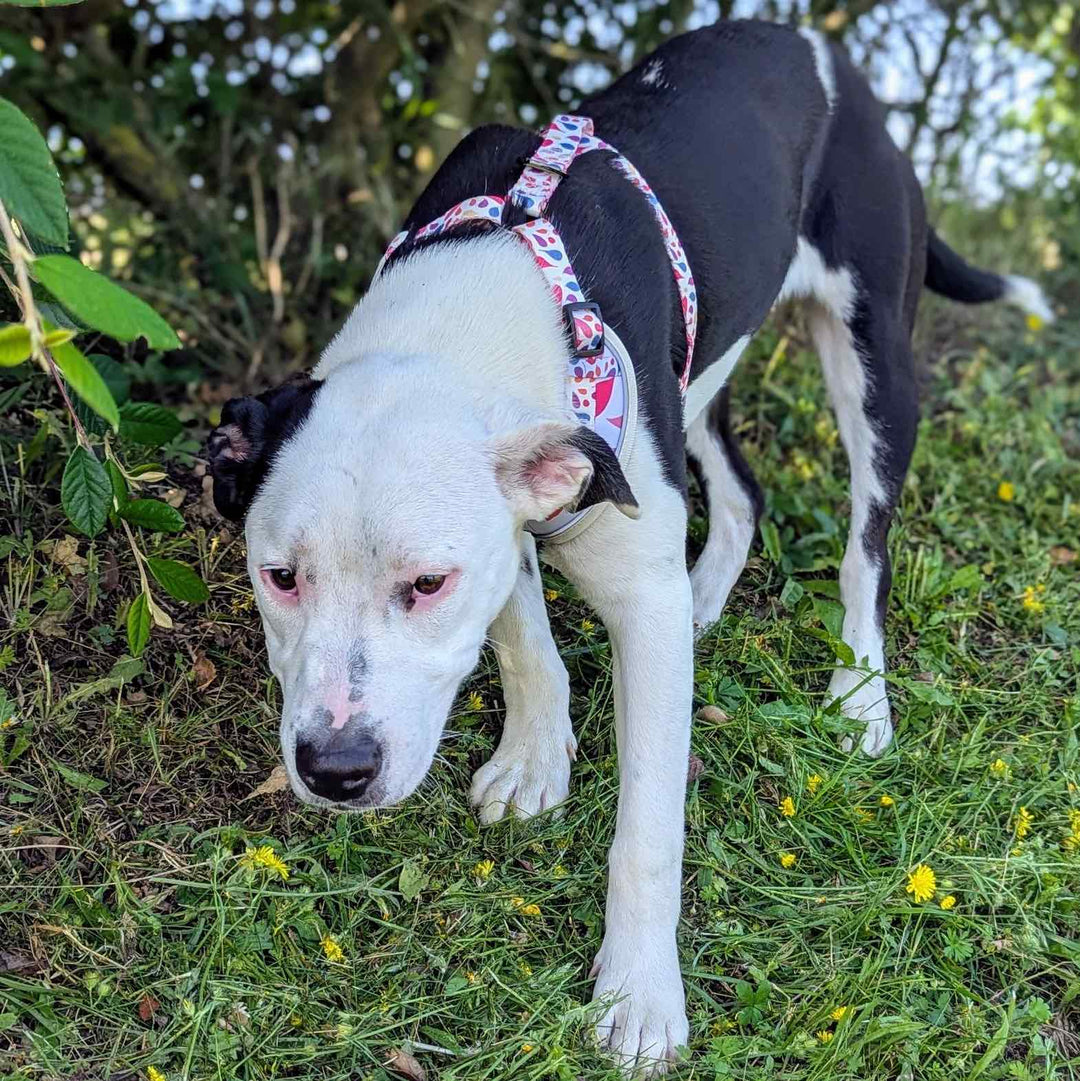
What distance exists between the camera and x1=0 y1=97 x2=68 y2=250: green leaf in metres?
1.86

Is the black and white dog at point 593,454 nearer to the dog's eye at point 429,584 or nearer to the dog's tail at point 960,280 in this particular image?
the dog's eye at point 429,584

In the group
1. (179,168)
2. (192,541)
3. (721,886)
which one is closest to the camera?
(721,886)

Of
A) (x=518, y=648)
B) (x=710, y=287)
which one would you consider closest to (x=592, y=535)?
(x=518, y=648)

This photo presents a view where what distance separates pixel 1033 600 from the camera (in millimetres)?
4012

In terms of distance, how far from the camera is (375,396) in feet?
8.09

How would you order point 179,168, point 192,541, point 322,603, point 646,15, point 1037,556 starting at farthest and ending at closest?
point 646,15
point 179,168
point 1037,556
point 192,541
point 322,603

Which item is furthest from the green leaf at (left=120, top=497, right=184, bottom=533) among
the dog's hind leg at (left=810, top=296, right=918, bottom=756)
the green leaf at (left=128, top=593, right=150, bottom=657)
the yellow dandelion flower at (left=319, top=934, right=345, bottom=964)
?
the dog's hind leg at (left=810, top=296, right=918, bottom=756)

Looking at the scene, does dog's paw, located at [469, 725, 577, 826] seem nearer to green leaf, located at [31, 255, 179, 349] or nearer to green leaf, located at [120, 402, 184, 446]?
green leaf, located at [120, 402, 184, 446]

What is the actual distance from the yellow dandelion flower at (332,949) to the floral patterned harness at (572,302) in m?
0.98

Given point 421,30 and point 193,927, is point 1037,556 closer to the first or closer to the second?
point 193,927

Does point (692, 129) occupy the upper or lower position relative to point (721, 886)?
upper

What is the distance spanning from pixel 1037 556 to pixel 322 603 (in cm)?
279

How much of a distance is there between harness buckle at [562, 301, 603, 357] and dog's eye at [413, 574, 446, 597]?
610mm

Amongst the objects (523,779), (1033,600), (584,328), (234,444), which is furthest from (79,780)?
(1033,600)
